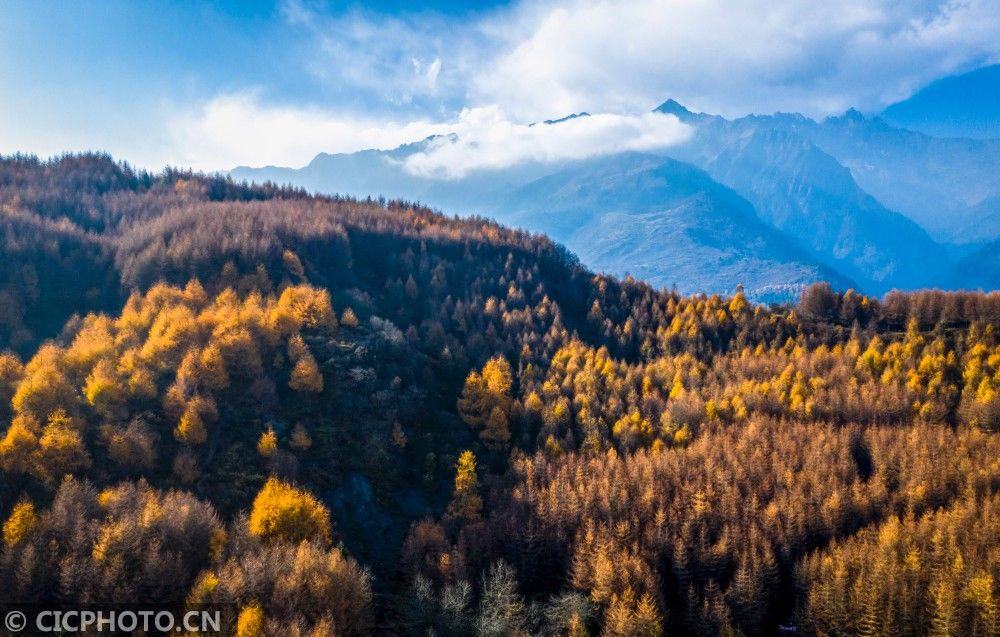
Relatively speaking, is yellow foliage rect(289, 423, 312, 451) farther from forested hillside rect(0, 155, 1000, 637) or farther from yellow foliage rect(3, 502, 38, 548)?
yellow foliage rect(3, 502, 38, 548)

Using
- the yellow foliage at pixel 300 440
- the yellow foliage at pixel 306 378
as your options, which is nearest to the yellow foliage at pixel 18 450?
the yellow foliage at pixel 300 440

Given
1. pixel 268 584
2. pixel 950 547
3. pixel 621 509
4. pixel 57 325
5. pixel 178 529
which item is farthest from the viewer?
pixel 57 325

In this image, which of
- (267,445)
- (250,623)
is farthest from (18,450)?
(250,623)

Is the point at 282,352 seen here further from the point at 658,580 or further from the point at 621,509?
the point at 658,580

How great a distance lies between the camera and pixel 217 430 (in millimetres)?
132250

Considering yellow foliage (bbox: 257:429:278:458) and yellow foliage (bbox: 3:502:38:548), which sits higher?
yellow foliage (bbox: 257:429:278:458)

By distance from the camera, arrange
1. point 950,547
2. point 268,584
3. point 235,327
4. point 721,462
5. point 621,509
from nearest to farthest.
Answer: point 268,584 → point 950,547 → point 621,509 → point 721,462 → point 235,327

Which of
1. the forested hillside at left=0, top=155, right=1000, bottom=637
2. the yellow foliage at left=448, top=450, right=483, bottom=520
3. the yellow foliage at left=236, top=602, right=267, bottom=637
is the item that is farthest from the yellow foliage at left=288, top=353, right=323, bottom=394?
the yellow foliage at left=236, top=602, right=267, bottom=637

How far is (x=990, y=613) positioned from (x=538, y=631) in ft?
208

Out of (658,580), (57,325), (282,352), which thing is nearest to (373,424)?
(282,352)

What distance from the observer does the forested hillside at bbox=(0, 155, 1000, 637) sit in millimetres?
93062

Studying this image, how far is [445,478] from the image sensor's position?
148500mm

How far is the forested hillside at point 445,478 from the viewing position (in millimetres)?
93062

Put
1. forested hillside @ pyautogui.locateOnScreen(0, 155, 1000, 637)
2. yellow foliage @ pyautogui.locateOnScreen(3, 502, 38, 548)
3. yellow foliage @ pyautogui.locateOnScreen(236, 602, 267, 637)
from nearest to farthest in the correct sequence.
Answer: yellow foliage @ pyautogui.locateOnScreen(236, 602, 267, 637) → yellow foliage @ pyautogui.locateOnScreen(3, 502, 38, 548) → forested hillside @ pyautogui.locateOnScreen(0, 155, 1000, 637)
